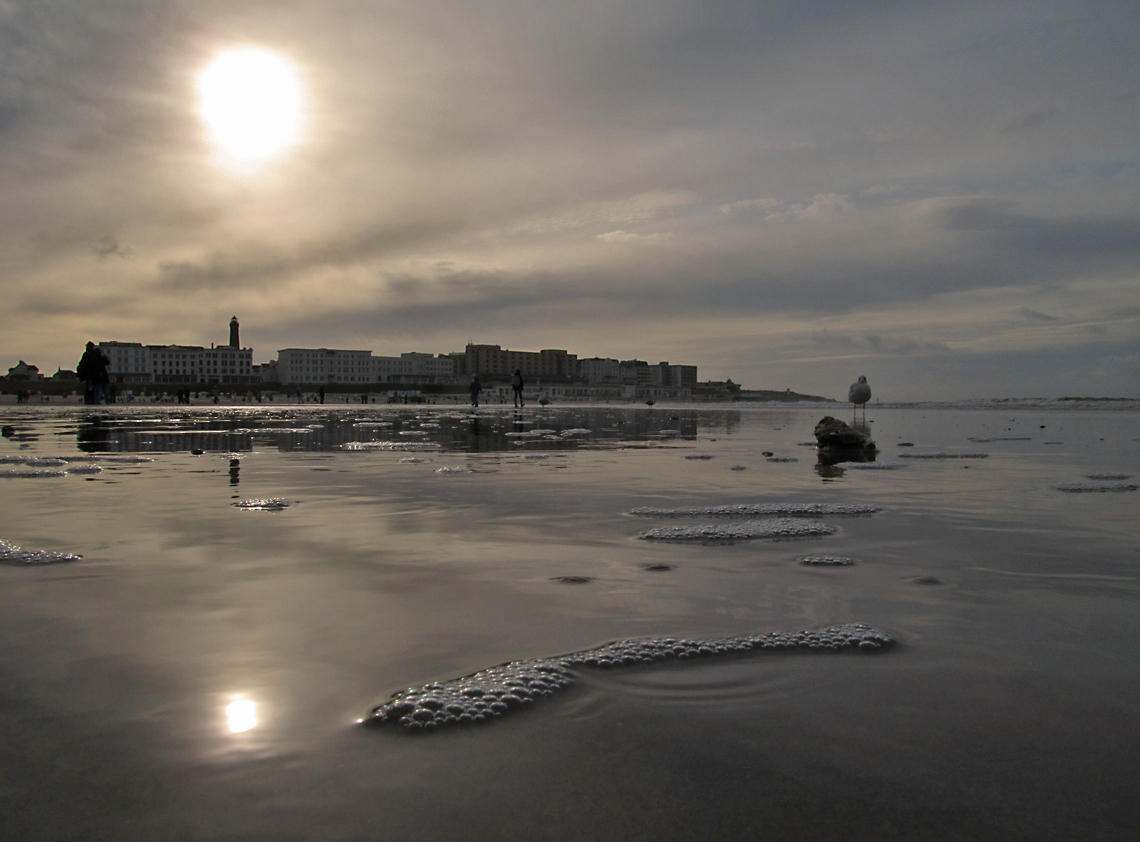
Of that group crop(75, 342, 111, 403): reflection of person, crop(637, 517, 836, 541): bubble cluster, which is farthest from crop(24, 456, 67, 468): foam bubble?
crop(75, 342, 111, 403): reflection of person

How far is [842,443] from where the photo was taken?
14.7 metres

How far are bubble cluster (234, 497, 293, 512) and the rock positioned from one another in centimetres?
996

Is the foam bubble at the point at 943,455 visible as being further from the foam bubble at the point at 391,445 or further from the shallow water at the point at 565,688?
the foam bubble at the point at 391,445

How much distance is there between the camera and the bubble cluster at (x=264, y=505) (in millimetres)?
7328

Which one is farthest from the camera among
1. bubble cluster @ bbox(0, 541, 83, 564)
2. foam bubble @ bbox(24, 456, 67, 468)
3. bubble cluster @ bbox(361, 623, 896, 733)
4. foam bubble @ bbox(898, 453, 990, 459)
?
foam bubble @ bbox(898, 453, 990, 459)

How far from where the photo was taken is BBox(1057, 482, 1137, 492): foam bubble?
9.14 meters

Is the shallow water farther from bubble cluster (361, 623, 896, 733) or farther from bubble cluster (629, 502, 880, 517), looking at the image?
bubble cluster (629, 502, 880, 517)

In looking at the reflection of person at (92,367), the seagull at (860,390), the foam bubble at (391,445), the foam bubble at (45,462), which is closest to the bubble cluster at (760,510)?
the foam bubble at (391,445)

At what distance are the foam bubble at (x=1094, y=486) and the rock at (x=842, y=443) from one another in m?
4.51

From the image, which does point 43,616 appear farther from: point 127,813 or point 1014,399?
point 1014,399

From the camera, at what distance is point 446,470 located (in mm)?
11055

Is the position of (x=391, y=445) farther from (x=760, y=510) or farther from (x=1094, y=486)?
(x=1094, y=486)

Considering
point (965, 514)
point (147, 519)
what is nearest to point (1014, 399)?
point (965, 514)

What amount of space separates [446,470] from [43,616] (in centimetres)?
730
